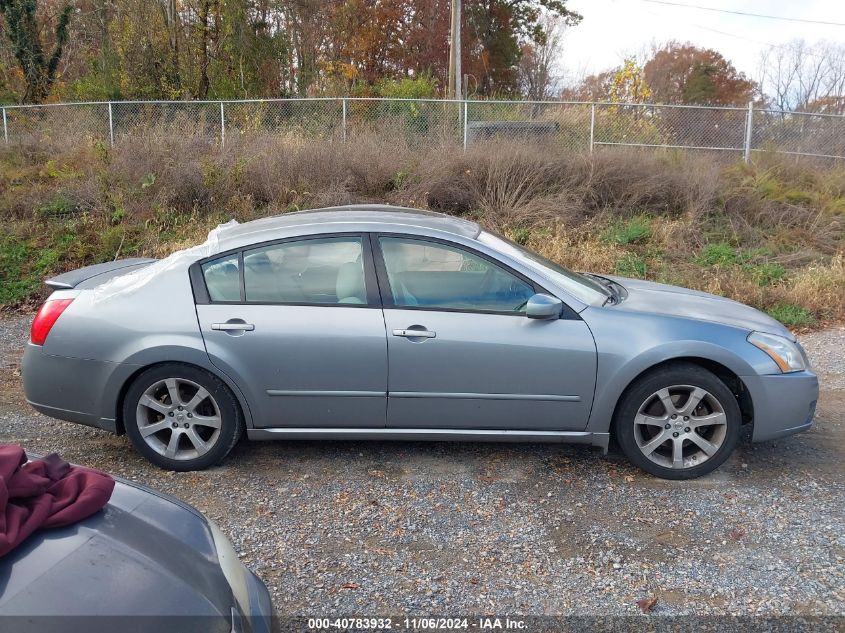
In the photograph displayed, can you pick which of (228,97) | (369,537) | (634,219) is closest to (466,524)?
(369,537)

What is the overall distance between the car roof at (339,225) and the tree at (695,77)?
3649 centimetres

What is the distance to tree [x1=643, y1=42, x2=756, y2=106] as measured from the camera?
3997 cm

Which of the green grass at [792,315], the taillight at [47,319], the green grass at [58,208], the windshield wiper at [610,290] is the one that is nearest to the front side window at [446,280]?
the windshield wiper at [610,290]

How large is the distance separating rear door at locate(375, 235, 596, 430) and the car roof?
0.24 m

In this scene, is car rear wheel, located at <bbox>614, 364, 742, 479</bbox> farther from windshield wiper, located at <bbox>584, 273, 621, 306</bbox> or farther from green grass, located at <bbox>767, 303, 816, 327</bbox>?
green grass, located at <bbox>767, 303, 816, 327</bbox>

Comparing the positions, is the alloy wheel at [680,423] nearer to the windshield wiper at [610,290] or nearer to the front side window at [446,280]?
the windshield wiper at [610,290]

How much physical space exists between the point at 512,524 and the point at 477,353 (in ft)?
3.27

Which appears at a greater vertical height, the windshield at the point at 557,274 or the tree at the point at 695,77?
the tree at the point at 695,77

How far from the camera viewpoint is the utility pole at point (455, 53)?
20422mm

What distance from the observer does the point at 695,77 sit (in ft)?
136

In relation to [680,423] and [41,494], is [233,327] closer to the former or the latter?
[41,494]

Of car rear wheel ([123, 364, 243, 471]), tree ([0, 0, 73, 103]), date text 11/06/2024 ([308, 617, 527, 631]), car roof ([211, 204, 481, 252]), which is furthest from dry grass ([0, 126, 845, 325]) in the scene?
tree ([0, 0, 73, 103])

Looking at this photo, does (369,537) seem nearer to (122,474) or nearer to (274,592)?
(274,592)

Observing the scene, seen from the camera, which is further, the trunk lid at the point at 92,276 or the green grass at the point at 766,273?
the green grass at the point at 766,273
